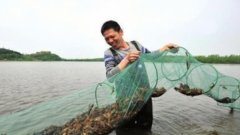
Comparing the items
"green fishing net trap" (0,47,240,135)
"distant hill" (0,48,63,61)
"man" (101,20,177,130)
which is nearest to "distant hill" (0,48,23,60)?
"distant hill" (0,48,63,61)

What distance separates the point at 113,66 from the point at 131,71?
0.30 meters

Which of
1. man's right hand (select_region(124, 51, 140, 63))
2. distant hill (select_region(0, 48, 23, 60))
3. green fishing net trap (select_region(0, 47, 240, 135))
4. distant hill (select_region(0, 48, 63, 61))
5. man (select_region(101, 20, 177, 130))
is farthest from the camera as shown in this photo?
distant hill (select_region(0, 48, 63, 61))

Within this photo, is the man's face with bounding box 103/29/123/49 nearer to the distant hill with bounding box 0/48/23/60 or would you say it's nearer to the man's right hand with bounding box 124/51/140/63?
the man's right hand with bounding box 124/51/140/63

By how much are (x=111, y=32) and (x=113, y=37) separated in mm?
85

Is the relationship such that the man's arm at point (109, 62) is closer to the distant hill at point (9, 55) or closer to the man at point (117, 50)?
the man at point (117, 50)

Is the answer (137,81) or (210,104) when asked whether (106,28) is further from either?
(210,104)

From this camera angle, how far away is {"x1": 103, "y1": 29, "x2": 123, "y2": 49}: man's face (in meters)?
4.24

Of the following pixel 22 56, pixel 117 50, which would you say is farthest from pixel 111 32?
pixel 22 56

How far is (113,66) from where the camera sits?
4.52m

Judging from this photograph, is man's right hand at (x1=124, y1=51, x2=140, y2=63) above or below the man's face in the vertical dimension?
below

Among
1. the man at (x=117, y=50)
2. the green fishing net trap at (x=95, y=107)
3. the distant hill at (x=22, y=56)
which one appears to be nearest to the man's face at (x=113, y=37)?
the man at (x=117, y=50)

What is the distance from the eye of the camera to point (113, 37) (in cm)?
428

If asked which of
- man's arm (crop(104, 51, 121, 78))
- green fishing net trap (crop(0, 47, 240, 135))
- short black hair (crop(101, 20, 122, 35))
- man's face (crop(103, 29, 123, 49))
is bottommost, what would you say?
green fishing net trap (crop(0, 47, 240, 135))

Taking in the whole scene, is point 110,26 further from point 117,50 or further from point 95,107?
point 95,107
